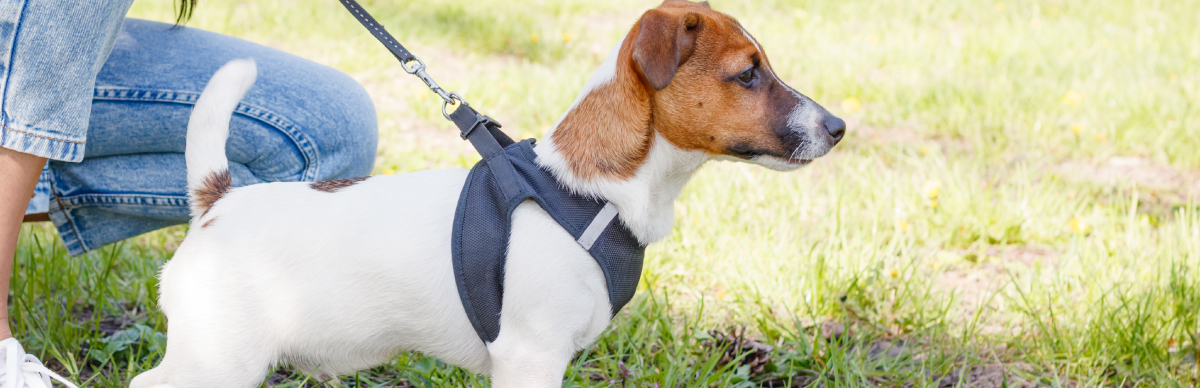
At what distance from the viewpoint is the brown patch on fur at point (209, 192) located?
→ 69.6 inches

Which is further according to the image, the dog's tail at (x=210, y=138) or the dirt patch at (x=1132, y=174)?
the dirt patch at (x=1132, y=174)

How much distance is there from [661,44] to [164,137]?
4.80 ft

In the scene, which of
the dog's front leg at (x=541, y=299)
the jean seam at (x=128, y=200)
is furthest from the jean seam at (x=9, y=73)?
the dog's front leg at (x=541, y=299)

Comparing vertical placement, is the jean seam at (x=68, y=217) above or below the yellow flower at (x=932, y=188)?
above

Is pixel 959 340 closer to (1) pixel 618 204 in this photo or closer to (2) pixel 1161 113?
(1) pixel 618 204

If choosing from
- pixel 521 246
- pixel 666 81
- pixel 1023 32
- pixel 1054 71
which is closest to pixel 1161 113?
pixel 1054 71

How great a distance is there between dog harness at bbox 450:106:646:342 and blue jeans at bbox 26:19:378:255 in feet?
2.78

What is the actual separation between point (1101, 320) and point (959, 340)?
1.29ft

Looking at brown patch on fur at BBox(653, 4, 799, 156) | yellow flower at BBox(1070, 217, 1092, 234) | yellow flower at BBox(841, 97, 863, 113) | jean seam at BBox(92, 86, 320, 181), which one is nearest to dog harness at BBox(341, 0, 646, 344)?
brown patch on fur at BBox(653, 4, 799, 156)

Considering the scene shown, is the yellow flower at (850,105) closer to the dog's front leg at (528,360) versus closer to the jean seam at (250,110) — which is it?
the jean seam at (250,110)

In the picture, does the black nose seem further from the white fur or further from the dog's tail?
the dog's tail

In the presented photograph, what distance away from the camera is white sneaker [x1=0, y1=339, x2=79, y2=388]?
1714 mm

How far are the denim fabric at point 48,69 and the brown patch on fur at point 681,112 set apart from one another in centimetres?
100

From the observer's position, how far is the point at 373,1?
6703 mm
